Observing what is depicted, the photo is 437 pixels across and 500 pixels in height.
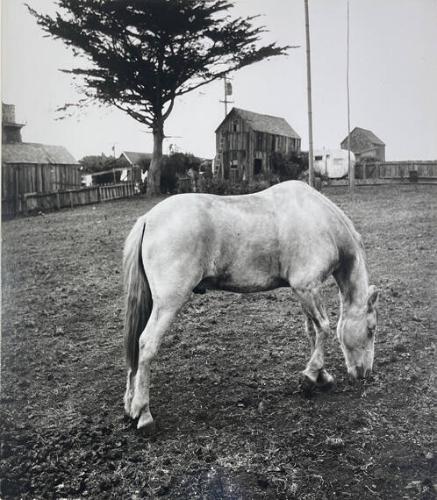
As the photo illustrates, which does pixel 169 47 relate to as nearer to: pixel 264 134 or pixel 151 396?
pixel 264 134

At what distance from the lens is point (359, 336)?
3.60 meters

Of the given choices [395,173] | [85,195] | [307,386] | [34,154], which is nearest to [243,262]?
[307,386]

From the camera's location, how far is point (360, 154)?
23.9ft

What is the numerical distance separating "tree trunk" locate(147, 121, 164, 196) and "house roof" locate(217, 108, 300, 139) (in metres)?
0.70

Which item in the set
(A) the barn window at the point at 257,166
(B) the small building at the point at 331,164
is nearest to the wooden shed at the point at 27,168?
(A) the barn window at the point at 257,166

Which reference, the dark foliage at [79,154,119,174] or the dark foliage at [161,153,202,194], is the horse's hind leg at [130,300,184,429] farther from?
the dark foliage at [79,154,119,174]

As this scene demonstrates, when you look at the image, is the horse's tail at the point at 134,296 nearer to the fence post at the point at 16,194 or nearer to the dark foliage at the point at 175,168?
the fence post at the point at 16,194

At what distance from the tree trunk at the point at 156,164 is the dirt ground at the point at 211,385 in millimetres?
214

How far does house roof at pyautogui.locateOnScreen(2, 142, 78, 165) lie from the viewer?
3.74 meters

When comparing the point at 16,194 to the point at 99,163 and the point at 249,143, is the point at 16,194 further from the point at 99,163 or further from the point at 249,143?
the point at 99,163

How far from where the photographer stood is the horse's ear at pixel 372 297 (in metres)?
3.46

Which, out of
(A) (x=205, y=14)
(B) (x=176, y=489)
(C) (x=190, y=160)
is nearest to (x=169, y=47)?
(A) (x=205, y=14)

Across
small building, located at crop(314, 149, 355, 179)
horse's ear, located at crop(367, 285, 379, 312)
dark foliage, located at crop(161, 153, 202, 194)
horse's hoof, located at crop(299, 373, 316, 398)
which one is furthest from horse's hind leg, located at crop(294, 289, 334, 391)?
small building, located at crop(314, 149, 355, 179)

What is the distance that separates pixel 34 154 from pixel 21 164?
7.5 inches
